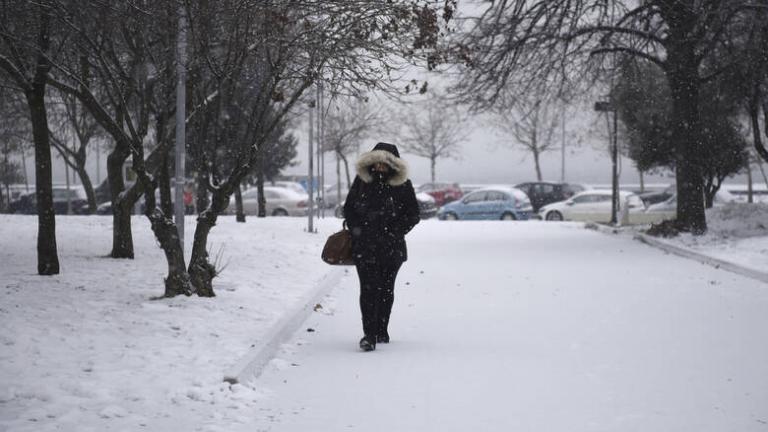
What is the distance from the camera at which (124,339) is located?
297 inches

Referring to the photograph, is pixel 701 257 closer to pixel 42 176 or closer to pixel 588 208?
pixel 42 176

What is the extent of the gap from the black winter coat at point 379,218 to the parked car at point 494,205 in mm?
27254

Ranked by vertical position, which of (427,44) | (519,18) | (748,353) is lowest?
(748,353)

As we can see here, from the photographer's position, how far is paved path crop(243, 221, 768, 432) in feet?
18.6

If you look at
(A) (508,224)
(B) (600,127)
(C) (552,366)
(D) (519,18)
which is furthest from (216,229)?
(B) (600,127)

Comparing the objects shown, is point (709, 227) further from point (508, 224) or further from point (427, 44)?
point (427, 44)

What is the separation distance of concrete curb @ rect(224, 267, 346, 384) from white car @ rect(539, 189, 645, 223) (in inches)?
950

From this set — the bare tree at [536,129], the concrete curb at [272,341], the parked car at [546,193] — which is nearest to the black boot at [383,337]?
the concrete curb at [272,341]

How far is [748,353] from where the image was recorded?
25.5 ft

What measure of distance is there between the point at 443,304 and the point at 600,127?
48.6 m

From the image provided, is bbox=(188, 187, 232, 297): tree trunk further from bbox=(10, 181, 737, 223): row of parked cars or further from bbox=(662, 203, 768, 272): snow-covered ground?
bbox=(10, 181, 737, 223): row of parked cars

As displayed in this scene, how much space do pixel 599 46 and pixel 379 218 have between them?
49.0ft

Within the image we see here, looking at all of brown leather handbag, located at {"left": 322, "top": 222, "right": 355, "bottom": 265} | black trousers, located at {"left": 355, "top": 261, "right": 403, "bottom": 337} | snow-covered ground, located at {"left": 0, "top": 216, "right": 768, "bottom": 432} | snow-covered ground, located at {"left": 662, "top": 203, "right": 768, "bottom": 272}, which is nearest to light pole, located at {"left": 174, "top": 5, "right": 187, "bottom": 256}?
snow-covered ground, located at {"left": 0, "top": 216, "right": 768, "bottom": 432}

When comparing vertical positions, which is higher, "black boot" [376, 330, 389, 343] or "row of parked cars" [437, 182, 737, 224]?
"row of parked cars" [437, 182, 737, 224]
